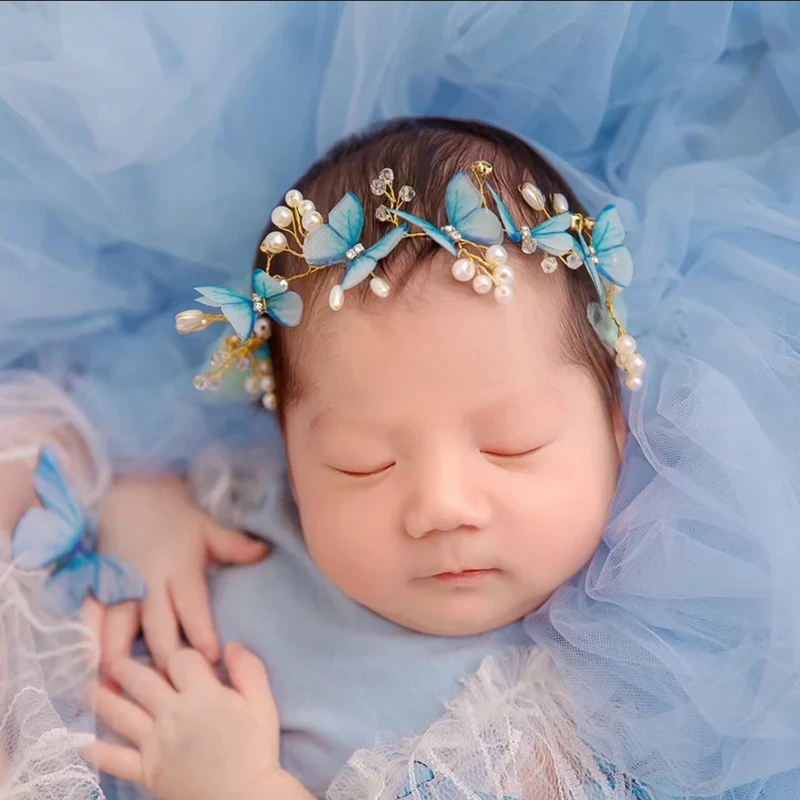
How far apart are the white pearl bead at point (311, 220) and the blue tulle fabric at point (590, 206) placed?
13.7 inches

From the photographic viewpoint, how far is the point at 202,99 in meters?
1.38

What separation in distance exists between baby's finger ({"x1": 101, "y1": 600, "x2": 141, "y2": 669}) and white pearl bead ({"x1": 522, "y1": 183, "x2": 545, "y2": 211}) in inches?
27.2

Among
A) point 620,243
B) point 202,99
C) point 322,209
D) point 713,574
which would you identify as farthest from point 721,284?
point 202,99

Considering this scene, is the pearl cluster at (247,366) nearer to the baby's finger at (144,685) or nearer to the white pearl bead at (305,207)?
the white pearl bead at (305,207)

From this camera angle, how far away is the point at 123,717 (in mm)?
1170

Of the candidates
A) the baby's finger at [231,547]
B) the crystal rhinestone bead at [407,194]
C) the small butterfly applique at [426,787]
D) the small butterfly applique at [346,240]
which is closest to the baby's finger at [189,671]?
the baby's finger at [231,547]

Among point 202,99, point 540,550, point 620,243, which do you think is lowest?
point 540,550

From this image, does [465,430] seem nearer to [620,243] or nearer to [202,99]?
[620,243]

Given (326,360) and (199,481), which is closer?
(326,360)

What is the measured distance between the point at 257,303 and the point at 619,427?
45cm

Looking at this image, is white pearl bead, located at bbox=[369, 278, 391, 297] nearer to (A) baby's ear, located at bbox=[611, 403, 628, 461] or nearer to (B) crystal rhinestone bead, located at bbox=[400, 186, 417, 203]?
(B) crystal rhinestone bead, located at bbox=[400, 186, 417, 203]

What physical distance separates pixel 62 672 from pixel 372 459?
1.44ft

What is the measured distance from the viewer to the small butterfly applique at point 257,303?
1108mm

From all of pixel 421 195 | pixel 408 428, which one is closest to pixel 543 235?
pixel 421 195
